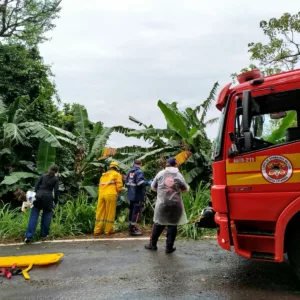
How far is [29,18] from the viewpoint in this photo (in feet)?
69.5

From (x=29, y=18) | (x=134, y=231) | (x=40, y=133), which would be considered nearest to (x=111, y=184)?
(x=134, y=231)

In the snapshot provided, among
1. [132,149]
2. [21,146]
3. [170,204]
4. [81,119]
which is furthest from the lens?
[81,119]

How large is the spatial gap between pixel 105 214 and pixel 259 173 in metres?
4.97

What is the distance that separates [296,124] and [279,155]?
2.81 feet

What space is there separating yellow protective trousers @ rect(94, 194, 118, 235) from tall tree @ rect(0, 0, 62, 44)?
13451 millimetres

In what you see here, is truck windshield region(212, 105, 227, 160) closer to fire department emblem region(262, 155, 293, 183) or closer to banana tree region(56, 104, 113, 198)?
fire department emblem region(262, 155, 293, 183)

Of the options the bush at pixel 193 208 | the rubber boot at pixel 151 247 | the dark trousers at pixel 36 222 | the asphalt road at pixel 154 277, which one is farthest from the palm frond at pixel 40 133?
the rubber boot at pixel 151 247

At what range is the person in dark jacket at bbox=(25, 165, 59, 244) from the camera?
8414mm

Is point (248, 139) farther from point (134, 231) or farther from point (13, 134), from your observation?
point (13, 134)

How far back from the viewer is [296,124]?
208 inches

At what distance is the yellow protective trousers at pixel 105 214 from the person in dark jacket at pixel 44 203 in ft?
3.44

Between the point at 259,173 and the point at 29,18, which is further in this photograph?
the point at 29,18

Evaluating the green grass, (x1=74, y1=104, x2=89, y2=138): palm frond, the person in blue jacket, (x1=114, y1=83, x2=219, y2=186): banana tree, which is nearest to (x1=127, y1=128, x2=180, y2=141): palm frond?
(x1=114, y1=83, x2=219, y2=186): banana tree

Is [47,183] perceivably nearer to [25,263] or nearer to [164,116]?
[25,263]
